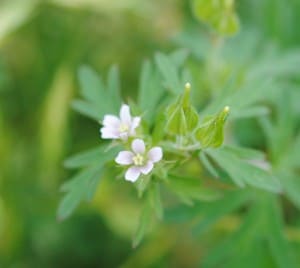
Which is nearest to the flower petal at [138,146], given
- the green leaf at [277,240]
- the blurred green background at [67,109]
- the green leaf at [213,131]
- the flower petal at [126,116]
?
the flower petal at [126,116]

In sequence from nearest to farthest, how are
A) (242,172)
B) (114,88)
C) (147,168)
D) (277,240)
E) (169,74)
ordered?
1. (147,168)
2. (242,172)
3. (169,74)
4. (114,88)
5. (277,240)

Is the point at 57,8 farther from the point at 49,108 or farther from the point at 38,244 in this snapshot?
the point at 38,244

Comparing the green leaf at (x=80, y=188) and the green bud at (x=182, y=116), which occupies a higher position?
the green bud at (x=182, y=116)

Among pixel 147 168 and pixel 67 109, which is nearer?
pixel 147 168

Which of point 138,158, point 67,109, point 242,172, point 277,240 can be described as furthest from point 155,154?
point 67,109

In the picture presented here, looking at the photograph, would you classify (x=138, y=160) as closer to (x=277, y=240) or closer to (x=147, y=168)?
(x=147, y=168)

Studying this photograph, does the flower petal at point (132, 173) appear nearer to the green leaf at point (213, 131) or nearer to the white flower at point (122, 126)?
the white flower at point (122, 126)

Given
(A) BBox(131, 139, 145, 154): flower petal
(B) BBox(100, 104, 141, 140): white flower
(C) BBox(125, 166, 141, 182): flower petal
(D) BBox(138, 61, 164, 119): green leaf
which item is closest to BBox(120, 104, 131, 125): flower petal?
(B) BBox(100, 104, 141, 140): white flower

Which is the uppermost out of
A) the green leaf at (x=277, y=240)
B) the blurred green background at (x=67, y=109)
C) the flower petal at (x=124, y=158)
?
the flower petal at (x=124, y=158)
